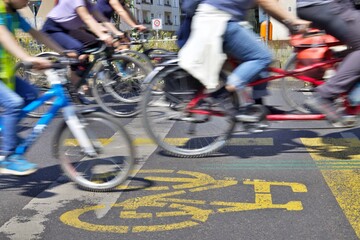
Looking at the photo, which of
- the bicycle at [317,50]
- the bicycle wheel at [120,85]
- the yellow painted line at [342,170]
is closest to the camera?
the yellow painted line at [342,170]

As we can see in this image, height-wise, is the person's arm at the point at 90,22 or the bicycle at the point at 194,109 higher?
the person's arm at the point at 90,22

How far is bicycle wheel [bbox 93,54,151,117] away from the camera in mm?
6398

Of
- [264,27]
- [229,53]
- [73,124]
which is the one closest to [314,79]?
[229,53]

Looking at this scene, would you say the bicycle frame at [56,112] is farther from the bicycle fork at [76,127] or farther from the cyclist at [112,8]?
the cyclist at [112,8]

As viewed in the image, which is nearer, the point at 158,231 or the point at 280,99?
the point at 158,231

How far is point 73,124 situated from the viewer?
11.3 feet

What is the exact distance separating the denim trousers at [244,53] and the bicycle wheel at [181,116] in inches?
10.7

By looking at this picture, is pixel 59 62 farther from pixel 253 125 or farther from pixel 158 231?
pixel 253 125

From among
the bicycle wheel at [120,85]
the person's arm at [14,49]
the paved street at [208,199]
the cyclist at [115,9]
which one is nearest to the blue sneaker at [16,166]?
the paved street at [208,199]

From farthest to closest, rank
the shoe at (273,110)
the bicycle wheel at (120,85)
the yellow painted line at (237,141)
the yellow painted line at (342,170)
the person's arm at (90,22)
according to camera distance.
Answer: the bicycle wheel at (120,85) < the person's arm at (90,22) < the yellow painted line at (237,141) < the shoe at (273,110) < the yellow painted line at (342,170)

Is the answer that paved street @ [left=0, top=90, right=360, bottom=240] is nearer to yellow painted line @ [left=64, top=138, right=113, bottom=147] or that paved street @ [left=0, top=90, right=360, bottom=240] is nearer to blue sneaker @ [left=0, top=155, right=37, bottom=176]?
blue sneaker @ [left=0, top=155, right=37, bottom=176]

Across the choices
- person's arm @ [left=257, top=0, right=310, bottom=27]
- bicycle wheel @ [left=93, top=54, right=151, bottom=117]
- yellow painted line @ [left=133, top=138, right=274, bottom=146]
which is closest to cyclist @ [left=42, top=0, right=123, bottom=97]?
bicycle wheel @ [left=93, top=54, right=151, bottom=117]

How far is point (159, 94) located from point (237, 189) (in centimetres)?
128

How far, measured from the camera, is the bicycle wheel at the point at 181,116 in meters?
4.34
